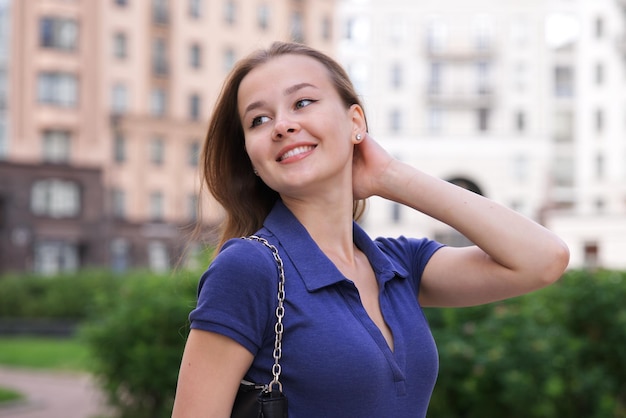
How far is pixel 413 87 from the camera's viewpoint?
58500 millimetres

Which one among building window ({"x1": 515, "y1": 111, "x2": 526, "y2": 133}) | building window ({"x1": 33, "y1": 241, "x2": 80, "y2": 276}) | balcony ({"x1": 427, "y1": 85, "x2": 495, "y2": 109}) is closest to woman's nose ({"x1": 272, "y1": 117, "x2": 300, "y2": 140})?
building window ({"x1": 33, "y1": 241, "x2": 80, "y2": 276})

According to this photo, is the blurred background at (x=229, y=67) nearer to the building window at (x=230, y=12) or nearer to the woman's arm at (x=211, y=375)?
the building window at (x=230, y=12)

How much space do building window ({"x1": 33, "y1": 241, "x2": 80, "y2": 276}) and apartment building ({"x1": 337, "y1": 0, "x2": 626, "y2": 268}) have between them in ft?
61.4

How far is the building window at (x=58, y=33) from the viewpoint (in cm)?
4691

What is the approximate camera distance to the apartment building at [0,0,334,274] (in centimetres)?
4628

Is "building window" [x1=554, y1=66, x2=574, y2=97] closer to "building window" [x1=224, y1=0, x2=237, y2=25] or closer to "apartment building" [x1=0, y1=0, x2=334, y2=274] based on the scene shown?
"apartment building" [x1=0, y1=0, x2=334, y2=274]

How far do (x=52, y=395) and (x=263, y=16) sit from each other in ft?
152

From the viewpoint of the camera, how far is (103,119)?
49500 mm

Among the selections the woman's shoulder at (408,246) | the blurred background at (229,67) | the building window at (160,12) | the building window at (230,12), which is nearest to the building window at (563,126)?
the blurred background at (229,67)

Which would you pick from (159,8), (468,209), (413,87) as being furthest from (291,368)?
(413,87)

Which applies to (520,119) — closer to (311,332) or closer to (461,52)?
(461,52)

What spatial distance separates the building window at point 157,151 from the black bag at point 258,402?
51.8 meters

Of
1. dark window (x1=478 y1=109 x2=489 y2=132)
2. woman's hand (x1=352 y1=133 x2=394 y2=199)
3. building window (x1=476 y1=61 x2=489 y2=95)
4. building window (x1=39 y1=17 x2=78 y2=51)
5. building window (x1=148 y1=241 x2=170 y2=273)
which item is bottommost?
building window (x1=148 y1=241 x2=170 y2=273)

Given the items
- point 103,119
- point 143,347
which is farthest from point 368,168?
point 103,119
